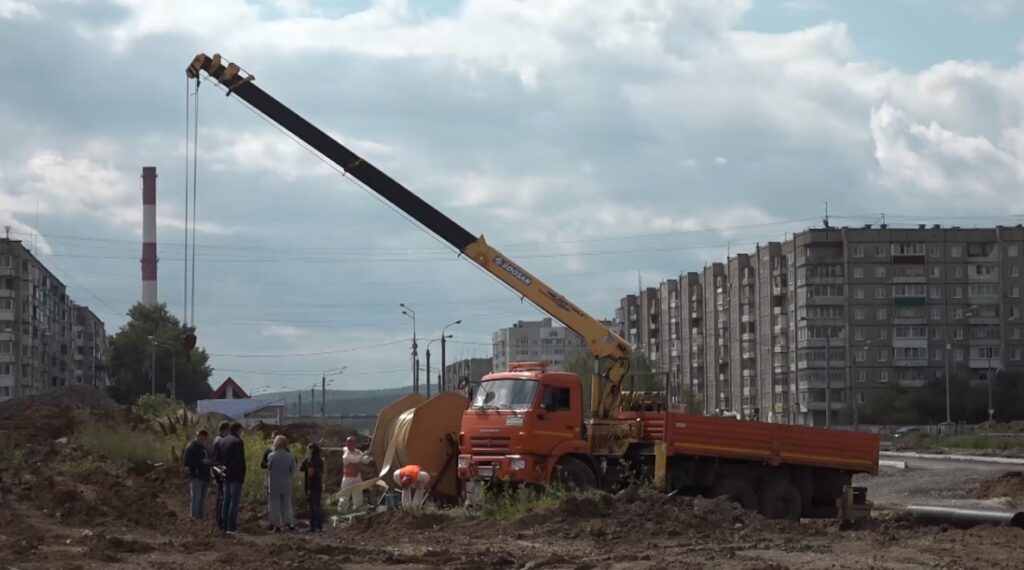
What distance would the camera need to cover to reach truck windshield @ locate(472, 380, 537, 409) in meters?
24.2

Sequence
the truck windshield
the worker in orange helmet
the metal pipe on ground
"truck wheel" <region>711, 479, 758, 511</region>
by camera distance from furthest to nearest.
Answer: "truck wheel" <region>711, 479, 758, 511</region>, the truck windshield, the worker in orange helmet, the metal pipe on ground

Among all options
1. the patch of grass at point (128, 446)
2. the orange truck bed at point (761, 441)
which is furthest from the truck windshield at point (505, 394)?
the patch of grass at point (128, 446)

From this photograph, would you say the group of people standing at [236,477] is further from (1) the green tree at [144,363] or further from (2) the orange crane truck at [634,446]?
(1) the green tree at [144,363]

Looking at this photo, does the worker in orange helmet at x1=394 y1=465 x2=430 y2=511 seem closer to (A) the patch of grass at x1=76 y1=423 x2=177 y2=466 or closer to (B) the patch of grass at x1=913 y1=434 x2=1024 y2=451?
(A) the patch of grass at x1=76 y1=423 x2=177 y2=466

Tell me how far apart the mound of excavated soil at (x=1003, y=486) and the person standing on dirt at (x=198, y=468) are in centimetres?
1883

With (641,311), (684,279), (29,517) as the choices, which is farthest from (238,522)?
(641,311)

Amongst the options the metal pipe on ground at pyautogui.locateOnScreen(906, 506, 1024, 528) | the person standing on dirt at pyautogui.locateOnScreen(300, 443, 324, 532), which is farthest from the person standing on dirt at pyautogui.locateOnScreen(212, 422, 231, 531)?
the metal pipe on ground at pyautogui.locateOnScreen(906, 506, 1024, 528)

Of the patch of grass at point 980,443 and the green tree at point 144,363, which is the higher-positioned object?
the green tree at point 144,363

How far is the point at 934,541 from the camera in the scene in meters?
18.2

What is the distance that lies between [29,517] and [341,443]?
23.2m

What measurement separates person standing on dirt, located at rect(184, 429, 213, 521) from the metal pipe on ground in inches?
434

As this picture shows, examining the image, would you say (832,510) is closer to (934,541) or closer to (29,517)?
(934,541)

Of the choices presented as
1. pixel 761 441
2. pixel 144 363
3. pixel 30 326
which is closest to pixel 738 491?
pixel 761 441

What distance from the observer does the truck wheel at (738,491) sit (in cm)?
2467
